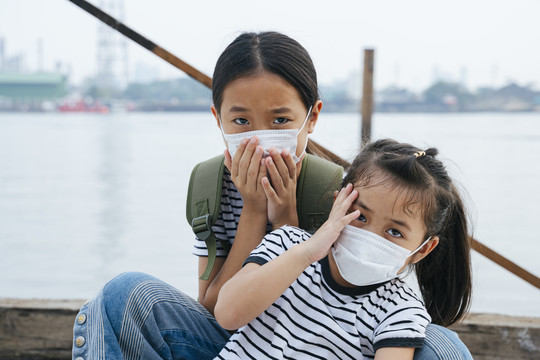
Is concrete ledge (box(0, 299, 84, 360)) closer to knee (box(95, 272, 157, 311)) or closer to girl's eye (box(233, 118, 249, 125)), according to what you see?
knee (box(95, 272, 157, 311))

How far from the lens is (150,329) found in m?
1.87

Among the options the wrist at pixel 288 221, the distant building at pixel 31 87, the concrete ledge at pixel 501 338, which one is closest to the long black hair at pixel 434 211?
the wrist at pixel 288 221

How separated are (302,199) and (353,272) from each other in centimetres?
42

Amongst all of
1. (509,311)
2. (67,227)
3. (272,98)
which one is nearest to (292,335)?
(272,98)

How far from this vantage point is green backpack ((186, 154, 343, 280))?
205 centimetres

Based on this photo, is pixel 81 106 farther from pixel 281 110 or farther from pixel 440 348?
pixel 440 348

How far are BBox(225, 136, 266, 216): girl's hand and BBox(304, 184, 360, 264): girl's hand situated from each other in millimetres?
338

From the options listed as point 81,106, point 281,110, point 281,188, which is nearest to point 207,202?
point 281,188

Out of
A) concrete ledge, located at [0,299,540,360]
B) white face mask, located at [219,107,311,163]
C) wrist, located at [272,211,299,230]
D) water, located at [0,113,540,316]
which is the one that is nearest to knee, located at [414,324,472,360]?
water, located at [0,113,540,316]

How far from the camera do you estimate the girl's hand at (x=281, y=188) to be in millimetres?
1954

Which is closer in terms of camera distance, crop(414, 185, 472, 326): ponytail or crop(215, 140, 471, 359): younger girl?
crop(215, 140, 471, 359): younger girl

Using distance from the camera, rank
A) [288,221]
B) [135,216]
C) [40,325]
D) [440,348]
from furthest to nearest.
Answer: [135,216]
[40,325]
[288,221]
[440,348]

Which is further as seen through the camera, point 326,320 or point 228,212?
point 228,212

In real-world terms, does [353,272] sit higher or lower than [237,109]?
lower
